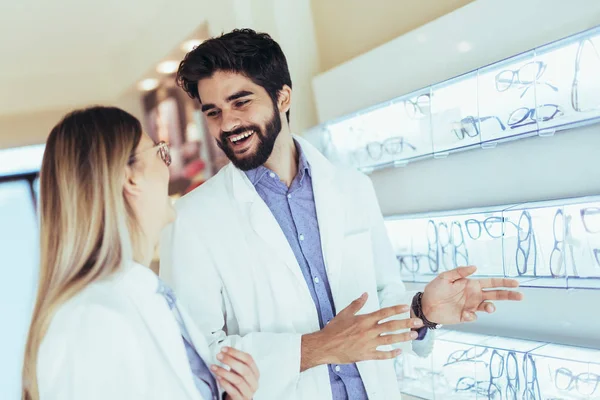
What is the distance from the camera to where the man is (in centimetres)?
136

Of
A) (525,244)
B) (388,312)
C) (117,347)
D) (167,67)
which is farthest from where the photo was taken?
(167,67)

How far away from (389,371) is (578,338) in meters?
0.46

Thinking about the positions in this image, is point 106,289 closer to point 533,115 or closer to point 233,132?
point 233,132

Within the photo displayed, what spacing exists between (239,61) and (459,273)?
749 millimetres

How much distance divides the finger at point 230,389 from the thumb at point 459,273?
512 millimetres

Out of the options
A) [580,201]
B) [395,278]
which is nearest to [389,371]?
[395,278]

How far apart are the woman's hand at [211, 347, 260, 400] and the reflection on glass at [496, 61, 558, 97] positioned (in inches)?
32.3

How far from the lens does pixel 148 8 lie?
9.32 feet

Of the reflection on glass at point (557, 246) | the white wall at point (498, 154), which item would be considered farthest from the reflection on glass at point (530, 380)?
the reflection on glass at point (557, 246)

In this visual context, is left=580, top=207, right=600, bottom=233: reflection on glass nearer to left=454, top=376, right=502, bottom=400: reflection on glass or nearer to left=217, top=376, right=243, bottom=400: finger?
left=454, top=376, right=502, bottom=400: reflection on glass

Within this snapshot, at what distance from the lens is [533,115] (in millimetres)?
1255

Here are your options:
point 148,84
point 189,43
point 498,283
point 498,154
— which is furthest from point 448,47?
point 148,84

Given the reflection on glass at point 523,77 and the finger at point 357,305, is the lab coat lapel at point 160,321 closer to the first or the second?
the finger at point 357,305

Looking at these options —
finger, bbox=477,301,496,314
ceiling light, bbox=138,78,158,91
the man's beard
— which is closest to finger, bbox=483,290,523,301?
finger, bbox=477,301,496,314
